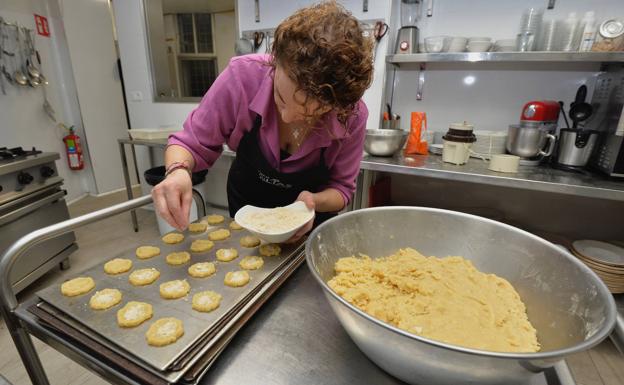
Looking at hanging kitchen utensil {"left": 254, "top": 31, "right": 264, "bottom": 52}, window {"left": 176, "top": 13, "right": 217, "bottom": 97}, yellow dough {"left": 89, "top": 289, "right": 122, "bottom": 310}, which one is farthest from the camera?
window {"left": 176, "top": 13, "right": 217, "bottom": 97}

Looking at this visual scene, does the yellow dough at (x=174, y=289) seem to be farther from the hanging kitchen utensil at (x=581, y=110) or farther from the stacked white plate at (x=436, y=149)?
the hanging kitchen utensil at (x=581, y=110)

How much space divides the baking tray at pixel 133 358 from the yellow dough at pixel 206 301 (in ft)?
0.18

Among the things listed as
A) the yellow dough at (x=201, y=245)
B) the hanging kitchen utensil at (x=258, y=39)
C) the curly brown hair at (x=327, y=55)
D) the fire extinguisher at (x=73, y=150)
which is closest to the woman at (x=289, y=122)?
the curly brown hair at (x=327, y=55)

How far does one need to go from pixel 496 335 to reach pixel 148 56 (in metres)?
3.68

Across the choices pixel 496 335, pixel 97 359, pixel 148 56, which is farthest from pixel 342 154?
pixel 148 56

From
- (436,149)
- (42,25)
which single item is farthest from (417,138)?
(42,25)

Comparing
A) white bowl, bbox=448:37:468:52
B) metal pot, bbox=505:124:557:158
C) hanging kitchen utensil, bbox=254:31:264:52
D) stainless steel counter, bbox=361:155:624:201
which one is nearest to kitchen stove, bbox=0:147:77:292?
hanging kitchen utensil, bbox=254:31:264:52

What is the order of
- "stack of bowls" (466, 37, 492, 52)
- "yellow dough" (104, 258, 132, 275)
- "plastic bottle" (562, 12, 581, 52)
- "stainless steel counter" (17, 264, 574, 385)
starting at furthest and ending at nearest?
"stack of bowls" (466, 37, 492, 52), "plastic bottle" (562, 12, 581, 52), "yellow dough" (104, 258, 132, 275), "stainless steel counter" (17, 264, 574, 385)

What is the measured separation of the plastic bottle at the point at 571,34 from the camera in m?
1.69

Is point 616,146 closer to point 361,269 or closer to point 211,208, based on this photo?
point 361,269

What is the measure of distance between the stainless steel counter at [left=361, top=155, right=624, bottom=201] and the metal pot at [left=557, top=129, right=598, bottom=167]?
83mm

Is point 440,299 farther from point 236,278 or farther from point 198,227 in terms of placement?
point 198,227

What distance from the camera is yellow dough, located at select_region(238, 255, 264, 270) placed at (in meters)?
0.73

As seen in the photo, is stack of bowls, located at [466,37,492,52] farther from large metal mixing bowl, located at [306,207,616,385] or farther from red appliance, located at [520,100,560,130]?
large metal mixing bowl, located at [306,207,616,385]
